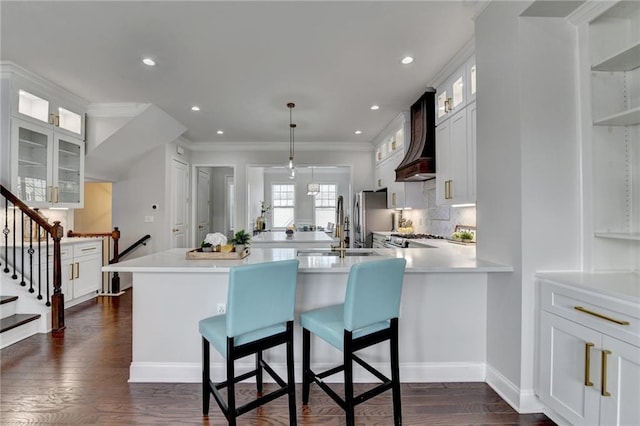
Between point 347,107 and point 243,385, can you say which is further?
point 347,107

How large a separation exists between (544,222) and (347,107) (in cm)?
308

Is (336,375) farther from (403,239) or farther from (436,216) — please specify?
(436,216)

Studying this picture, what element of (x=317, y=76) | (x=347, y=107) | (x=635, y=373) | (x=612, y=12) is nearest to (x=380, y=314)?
(x=635, y=373)

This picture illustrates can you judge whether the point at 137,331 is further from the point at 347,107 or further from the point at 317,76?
the point at 347,107

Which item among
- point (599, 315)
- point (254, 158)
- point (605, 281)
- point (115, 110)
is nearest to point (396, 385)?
point (599, 315)

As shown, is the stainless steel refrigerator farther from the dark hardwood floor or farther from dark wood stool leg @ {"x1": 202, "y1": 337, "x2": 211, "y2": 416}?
dark wood stool leg @ {"x1": 202, "y1": 337, "x2": 211, "y2": 416}

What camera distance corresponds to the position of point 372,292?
172cm

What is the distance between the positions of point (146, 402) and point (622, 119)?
3.22m

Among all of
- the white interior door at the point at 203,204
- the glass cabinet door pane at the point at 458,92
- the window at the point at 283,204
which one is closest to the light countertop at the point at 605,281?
the glass cabinet door pane at the point at 458,92

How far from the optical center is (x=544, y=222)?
1.90 m

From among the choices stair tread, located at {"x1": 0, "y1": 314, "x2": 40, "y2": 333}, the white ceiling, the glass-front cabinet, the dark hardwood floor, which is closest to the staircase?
stair tread, located at {"x1": 0, "y1": 314, "x2": 40, "y2": 333}

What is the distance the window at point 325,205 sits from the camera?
32.8 ft

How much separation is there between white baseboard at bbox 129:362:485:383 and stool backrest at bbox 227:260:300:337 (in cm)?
81

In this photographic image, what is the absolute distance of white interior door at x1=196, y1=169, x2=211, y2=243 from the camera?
7.46 meters
